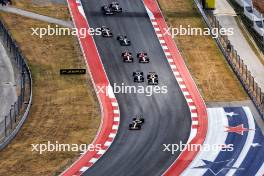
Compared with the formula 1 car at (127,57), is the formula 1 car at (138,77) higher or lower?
lower

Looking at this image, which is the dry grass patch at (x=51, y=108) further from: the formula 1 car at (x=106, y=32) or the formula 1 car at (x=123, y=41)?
the formula 1 car at (x=123, y=41)

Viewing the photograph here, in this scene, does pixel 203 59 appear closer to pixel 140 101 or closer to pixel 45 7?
pixel 140 101

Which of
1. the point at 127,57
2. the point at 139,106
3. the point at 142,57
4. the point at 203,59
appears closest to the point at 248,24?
the point at 203,59

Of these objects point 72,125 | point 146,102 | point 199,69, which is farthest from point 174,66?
point 72,125

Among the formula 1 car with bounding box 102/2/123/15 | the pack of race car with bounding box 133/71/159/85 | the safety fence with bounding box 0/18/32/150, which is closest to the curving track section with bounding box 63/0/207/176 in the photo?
the pack of race car with bounding box 133/71/159/85

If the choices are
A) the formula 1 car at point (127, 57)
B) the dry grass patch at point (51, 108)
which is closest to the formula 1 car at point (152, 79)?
the formula 1 car at point (127, 57)
